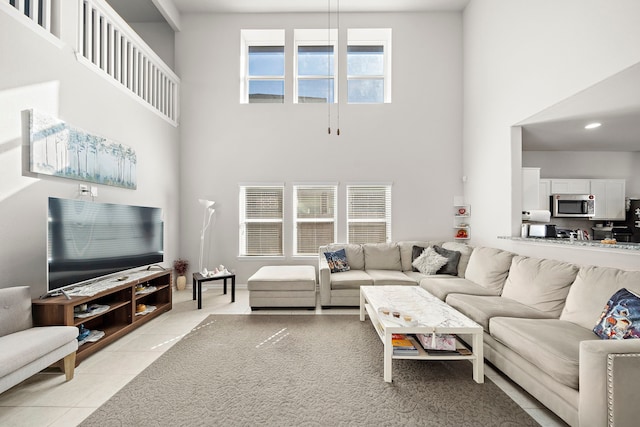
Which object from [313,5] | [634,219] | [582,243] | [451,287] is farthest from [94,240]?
[634,219]

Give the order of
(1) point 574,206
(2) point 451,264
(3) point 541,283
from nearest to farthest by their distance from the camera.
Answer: (3) point 541,283, (2) point 451,264, (1) point 574,206

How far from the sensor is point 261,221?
17.9 ft

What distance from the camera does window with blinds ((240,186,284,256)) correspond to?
547 centimetres

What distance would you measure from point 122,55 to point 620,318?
6.08m

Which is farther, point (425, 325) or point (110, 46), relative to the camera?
point (110, 46)

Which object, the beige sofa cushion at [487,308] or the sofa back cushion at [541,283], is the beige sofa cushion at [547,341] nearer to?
the beige sofa cushion at [487,308]

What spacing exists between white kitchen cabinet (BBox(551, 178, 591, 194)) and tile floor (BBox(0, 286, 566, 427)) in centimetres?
396

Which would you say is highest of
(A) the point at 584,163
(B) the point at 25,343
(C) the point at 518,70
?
(C) the point at 518,70

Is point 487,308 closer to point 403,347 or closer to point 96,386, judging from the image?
point 403,347

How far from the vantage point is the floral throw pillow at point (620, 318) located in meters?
1.86

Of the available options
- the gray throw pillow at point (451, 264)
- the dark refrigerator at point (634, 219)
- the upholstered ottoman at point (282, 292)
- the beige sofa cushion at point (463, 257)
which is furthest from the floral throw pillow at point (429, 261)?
the dark refrigerator at point (634, 219)

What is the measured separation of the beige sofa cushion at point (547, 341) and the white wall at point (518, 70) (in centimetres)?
95

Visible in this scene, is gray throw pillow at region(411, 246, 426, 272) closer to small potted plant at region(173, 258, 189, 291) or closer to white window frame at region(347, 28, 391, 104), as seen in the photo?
white window frame at region(347, 28, 391, 104)

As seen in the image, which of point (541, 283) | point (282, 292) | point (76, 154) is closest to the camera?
point (541, 283)
